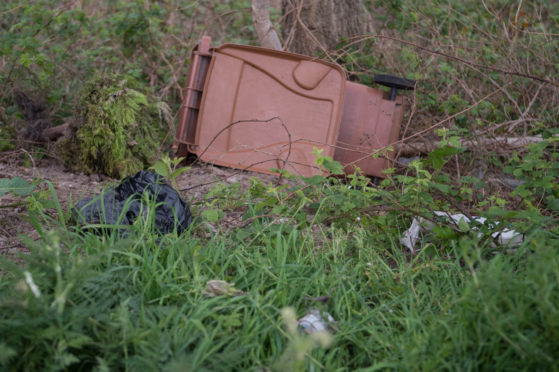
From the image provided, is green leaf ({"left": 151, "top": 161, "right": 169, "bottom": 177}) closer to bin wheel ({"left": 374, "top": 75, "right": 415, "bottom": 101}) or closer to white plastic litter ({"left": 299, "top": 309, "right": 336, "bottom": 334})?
white plastic litter ({"left": 299, "top": 309, "right": 336, "bottom": 334})

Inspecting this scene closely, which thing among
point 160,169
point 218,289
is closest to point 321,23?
point 160,169

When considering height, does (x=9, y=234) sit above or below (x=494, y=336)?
below

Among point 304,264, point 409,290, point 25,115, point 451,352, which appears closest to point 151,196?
point 304,264

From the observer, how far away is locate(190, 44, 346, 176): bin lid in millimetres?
3822

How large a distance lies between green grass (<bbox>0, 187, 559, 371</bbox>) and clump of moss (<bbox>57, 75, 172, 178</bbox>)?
144cm

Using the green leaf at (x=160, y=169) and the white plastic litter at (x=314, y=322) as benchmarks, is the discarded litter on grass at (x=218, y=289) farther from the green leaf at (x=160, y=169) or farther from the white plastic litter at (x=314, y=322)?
the green leaf at (x=160, y=169)

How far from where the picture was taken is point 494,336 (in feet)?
5.51

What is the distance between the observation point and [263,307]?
1980 millimetres

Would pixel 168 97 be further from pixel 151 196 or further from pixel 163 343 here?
pixel 163 343

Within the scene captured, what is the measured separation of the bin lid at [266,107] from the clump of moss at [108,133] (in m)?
0.52

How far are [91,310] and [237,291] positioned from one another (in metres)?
0.60

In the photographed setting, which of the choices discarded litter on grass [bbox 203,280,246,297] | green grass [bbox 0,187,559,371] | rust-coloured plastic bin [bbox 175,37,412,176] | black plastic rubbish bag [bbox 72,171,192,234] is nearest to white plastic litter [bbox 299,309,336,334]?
green grass [bbox 0,187,559,371]

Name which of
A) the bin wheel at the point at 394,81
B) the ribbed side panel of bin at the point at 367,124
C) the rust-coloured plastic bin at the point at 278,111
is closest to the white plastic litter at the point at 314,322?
the rust-coloured plastic bin at the point at 278,111

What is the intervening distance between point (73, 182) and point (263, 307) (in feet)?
7.94
